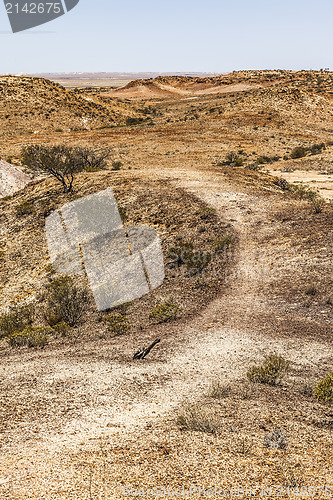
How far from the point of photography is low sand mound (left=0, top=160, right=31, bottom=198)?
35531 mm

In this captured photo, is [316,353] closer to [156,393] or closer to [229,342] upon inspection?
[229,342]

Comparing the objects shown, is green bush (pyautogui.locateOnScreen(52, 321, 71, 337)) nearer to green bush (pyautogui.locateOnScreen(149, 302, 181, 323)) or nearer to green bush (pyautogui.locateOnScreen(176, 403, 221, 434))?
green bush (pyautogui.locateOnScreen(149, 302, 181, 323))

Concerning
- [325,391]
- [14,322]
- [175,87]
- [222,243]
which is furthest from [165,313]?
[175,87]

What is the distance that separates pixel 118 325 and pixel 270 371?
6.11 meters

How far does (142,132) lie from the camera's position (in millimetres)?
53969

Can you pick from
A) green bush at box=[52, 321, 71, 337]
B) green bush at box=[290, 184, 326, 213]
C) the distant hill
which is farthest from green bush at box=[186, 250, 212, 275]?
the distant hill

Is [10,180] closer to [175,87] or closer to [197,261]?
[197,261]

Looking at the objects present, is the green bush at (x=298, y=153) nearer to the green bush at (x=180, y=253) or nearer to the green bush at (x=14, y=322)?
the green bush at (x=180, y=253)

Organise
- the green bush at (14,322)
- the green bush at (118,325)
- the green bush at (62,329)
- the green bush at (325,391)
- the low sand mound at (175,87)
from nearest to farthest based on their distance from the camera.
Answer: the green bush at (325,391) < the green bush at (118,325) < the green bush at (62,329) < the green bush at (14,322) < the low sand mound at (175,87)

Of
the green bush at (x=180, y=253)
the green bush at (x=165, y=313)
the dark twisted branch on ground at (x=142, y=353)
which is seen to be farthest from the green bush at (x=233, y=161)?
the dark twisted branch on ground at (x=142, y=353)

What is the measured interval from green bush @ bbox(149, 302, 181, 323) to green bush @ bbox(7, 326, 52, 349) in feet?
13.0

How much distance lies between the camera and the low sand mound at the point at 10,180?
35531 millimetres

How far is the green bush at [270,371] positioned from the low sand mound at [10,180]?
3183 centimetres

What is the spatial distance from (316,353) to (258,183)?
19373 mm
